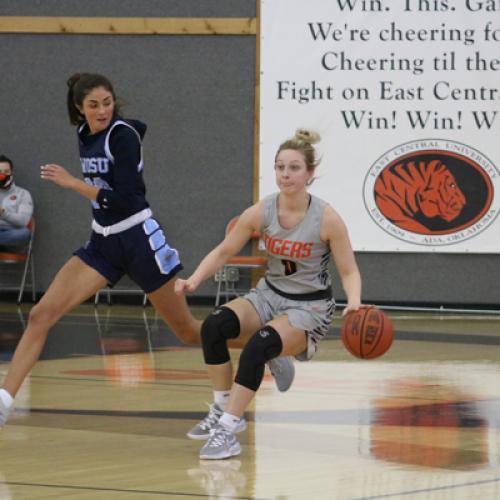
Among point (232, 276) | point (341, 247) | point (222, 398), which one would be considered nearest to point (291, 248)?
point (341, 247)

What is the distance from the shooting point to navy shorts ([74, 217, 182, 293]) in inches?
239

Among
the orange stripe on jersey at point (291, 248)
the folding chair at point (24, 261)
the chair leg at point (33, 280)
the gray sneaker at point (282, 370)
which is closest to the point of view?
the orange stripe on jersey at point (291, 248)

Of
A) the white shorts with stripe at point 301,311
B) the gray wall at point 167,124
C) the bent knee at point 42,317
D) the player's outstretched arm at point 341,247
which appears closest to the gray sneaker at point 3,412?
the bent knee at point 42,317

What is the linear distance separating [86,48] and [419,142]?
387cm

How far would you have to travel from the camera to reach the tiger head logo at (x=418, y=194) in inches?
554

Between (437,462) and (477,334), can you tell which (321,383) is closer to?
(437,462)

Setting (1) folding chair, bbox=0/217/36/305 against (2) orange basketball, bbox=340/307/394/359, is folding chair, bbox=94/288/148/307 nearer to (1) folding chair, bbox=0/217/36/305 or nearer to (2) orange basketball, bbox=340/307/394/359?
(1) folding chair, bbox=0/217/36/305

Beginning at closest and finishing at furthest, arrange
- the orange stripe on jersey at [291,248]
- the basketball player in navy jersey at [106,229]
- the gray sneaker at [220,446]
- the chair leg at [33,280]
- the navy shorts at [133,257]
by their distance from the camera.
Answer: the gray sneaker at [220,446], the orange stripe on jersey at [291,248], the basketball player in navy jersey at [106,229], the navy shorts at [133,257], the chair leg at [33,280]

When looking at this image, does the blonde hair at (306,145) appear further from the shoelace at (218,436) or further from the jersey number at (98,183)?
the shoelace at (218,436)

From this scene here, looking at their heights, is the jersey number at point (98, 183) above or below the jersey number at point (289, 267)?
above

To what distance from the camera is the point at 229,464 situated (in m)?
5.17

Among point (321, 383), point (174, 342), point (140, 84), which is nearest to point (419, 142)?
point (140, 84)

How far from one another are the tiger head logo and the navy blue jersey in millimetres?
8249

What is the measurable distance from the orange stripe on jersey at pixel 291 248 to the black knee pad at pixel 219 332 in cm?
34
